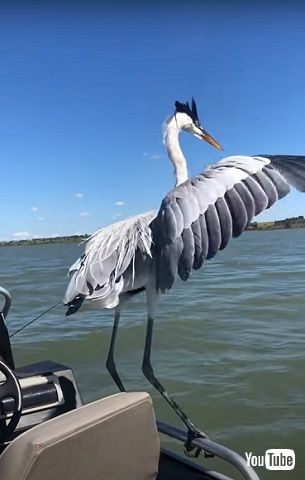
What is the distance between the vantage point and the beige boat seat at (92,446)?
1408 mm

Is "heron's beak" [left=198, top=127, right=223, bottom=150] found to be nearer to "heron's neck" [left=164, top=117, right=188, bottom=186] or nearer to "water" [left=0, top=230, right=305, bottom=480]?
"heron's neck" [left=164, top=117, right=188, bottom=186]

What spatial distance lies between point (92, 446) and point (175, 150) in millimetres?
1766

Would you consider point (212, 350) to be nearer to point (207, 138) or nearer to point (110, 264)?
point (207, 138)

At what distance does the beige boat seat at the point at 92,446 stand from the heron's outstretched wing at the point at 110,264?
38.3 inches

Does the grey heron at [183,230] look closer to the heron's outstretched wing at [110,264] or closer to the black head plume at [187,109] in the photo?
the heron's outstretched wing at [110,264]

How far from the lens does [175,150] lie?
2.96 meters

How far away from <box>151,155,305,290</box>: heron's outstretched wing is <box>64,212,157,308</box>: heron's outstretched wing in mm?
130

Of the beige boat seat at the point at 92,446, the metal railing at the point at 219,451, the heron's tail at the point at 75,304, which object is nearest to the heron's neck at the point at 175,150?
the heron's tail at the point at 75,304

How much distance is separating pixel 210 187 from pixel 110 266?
0.55 metres

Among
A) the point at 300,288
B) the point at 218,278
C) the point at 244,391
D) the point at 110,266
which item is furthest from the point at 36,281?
the point at 110,266

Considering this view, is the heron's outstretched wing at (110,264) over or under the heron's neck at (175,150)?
under

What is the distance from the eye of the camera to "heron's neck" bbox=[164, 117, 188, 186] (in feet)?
9.46

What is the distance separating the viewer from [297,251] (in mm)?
18906

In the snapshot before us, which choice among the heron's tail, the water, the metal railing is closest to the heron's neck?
the water
